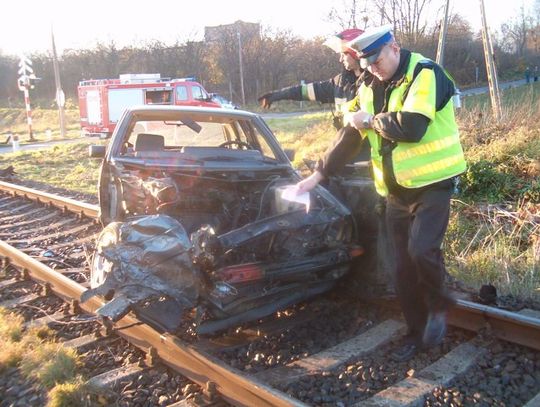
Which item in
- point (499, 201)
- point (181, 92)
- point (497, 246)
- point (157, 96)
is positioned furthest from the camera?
point (157, 96)

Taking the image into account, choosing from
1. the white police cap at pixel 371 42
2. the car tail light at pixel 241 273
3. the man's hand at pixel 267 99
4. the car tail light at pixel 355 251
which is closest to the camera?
the white police cap at pixel 371 42

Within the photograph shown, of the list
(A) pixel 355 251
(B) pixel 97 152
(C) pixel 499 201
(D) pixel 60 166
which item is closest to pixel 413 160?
(A) pixel 355 251

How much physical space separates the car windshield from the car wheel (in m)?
1.46

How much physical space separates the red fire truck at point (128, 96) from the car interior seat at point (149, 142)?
1858 cm

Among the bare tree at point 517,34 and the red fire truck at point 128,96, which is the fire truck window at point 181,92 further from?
the bare tree at point 517,34

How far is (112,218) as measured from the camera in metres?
5.12

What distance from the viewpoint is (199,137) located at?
5746mm

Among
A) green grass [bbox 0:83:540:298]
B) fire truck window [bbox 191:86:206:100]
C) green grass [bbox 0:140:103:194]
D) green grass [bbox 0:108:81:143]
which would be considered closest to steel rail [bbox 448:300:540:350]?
green grass [bbox 0:83:540:298]

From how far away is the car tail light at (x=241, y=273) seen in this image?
3754 mm

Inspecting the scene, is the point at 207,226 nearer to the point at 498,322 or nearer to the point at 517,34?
the point at 498,322

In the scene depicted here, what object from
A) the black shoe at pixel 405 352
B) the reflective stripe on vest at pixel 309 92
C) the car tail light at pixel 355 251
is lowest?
the black shoe at pixel 405 352

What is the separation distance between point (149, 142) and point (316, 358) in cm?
271

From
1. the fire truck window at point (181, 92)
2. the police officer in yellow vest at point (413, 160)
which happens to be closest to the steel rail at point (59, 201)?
the police officer in yellow vest at point (413, 160)

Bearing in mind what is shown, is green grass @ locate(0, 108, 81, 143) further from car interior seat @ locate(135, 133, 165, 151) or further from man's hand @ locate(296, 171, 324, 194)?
man's hand @ locate(296, 171, 324, 194)
